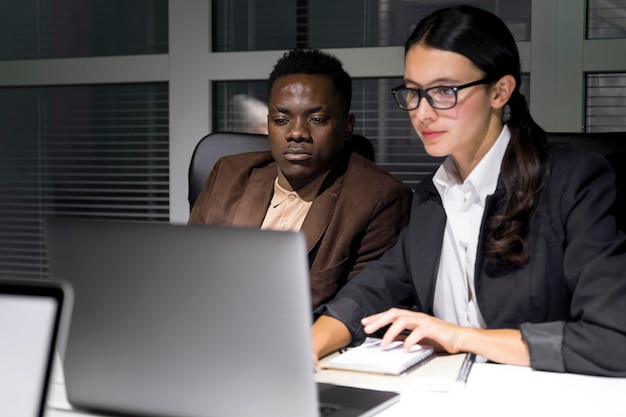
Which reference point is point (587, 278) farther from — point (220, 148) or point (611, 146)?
point (220, 148)

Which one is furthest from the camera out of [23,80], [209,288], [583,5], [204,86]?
[23,80]

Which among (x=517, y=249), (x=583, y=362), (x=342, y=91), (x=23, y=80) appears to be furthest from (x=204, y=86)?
(x=583, y=362)

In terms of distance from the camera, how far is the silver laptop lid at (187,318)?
0.89 metres

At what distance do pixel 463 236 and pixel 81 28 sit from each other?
8.07 feet

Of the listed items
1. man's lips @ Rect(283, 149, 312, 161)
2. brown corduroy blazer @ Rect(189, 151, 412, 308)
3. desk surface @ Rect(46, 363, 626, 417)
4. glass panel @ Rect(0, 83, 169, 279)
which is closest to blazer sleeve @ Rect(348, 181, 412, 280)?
brown corduroy blazer @ Rect(189, 151, 412, 308)

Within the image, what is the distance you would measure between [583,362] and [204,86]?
7.58ft

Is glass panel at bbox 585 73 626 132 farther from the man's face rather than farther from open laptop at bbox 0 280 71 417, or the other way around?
open laptop at bbox 0 280 71 417

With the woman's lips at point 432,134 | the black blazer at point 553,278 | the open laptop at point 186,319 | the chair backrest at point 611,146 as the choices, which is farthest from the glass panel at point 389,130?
the open laptop at point 186,319

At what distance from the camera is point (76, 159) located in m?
3.71

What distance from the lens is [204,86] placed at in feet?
11.0

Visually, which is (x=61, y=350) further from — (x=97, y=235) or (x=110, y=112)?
(x=110, y=112)

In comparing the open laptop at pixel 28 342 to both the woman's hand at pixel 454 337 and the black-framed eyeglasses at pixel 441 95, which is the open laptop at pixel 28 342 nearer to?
the woman's hand at pixel 454 337

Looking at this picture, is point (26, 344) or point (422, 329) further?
point (422, 329)

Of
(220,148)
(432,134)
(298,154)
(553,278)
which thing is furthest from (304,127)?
(553,278)
